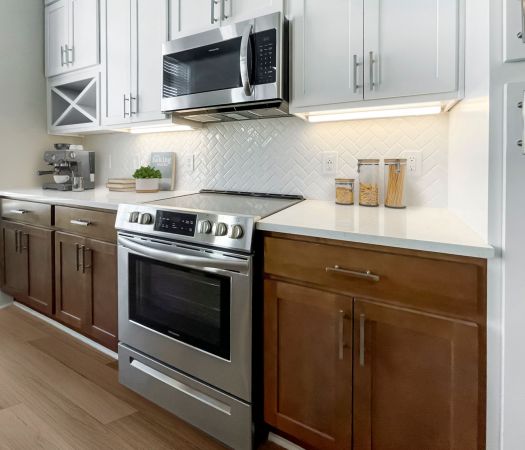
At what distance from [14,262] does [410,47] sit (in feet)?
9.66

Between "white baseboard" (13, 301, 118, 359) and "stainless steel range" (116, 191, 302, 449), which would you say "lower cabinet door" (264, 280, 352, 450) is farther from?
"white baseboard" (13, 301, 118, 359)

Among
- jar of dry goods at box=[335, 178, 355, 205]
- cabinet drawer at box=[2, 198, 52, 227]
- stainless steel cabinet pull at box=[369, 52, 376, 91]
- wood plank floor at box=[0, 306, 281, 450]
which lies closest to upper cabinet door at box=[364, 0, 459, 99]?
stainless steel cabinet pull at box=[369, 52, 376, 91]

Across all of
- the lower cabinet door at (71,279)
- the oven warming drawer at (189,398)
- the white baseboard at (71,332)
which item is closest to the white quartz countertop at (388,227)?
the oven warming drawer at (189,398)

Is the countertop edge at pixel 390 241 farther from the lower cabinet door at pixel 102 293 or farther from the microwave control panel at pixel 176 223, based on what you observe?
the lower cabinet door at pixel 102 293

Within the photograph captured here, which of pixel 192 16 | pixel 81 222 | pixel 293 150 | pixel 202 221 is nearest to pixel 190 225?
pixel 202 221

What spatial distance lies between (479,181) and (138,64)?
2.05m

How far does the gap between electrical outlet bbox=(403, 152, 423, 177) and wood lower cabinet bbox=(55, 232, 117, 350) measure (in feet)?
5.16

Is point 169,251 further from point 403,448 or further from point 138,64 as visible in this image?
point 138,64

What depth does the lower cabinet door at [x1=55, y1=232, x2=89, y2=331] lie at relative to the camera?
2.21m

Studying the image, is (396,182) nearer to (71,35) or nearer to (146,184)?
(146,184)

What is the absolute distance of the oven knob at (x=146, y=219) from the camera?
68.1 inches

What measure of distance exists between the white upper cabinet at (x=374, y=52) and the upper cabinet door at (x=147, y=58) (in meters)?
0.87

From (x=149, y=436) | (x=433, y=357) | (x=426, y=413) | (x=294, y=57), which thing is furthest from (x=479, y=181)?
(x=149, y=436)

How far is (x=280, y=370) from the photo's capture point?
1.43 meters
